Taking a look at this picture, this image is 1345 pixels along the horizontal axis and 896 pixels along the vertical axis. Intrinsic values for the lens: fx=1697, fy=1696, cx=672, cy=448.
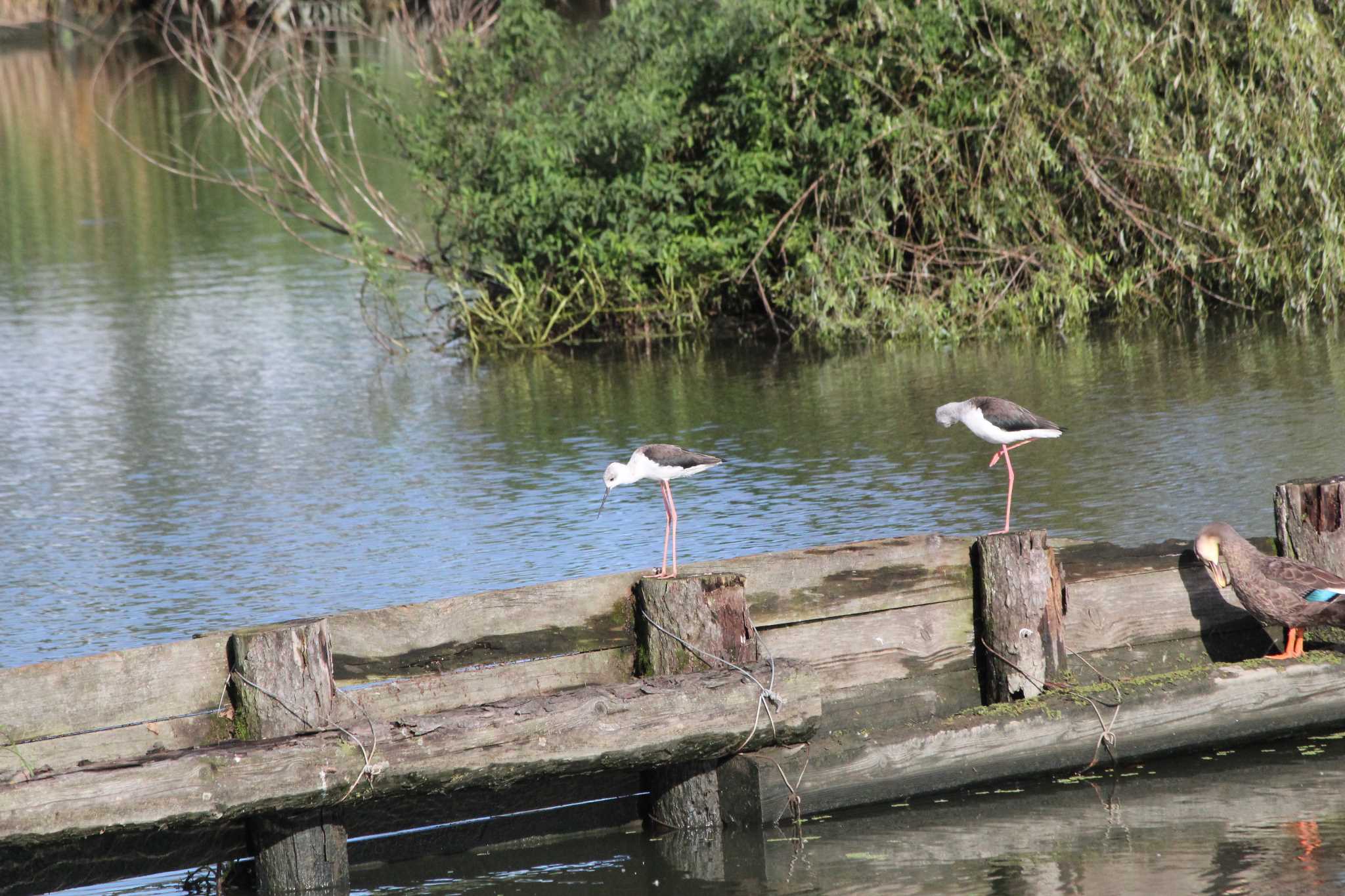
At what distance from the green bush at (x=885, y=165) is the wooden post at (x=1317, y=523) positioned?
33.5 ft

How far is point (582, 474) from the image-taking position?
1453cm

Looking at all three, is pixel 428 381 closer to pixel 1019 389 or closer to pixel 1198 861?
pixel 1019 389

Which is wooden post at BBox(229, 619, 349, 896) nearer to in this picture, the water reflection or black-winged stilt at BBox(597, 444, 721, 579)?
the water reflection

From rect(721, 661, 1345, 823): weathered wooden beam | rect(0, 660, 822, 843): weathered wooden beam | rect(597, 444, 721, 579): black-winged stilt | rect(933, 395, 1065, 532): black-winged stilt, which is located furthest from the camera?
rect(933, 395, 1065, 532): black-winged stilt

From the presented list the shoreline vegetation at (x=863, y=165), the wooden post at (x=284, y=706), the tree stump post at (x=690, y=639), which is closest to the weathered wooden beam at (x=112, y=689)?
the wooden post at (x=284, y=706)

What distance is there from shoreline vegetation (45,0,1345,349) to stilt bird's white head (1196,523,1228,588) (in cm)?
1062

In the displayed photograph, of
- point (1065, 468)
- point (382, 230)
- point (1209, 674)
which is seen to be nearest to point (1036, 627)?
point (1209, 674)

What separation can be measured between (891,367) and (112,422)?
8260 mm

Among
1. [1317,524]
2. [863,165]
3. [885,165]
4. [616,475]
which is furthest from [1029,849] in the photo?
[885,165]

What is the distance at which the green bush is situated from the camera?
1783 centimetres

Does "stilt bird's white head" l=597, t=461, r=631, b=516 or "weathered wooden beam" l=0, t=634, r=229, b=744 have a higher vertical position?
"stilt bird's white head" l=597, t=461, r=631, b=516

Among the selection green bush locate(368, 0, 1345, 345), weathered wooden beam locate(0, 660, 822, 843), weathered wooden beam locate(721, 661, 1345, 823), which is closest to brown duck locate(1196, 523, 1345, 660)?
weathered wooden beam locate(721, 661, 1345, 823)

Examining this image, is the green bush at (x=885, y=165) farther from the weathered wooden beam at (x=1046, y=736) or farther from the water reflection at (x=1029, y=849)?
the water reflection at (x=1029, y=849)

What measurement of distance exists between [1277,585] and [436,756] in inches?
156
